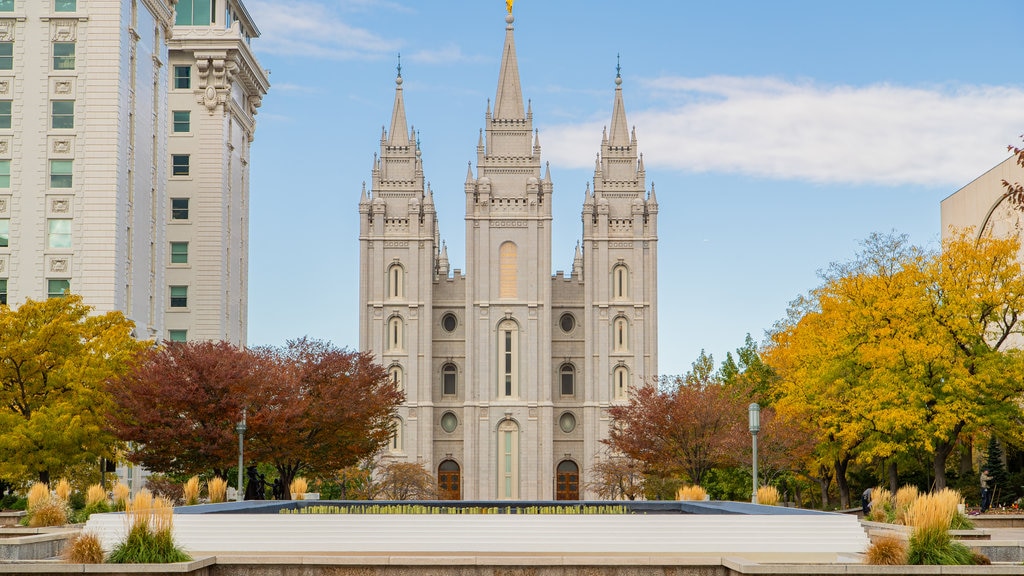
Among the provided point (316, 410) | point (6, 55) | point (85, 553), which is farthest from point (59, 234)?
point (85, 553)

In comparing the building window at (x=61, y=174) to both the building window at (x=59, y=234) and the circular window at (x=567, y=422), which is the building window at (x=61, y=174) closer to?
the building window at (x=59, y=234)

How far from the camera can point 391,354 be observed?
89.9 m

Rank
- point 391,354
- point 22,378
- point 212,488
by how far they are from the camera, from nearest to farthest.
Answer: point 212,488 < point 22,378 < point 391,354

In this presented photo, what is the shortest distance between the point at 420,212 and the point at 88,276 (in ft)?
134

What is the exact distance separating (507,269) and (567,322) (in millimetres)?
5927

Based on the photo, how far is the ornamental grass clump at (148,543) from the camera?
1852 centimetres

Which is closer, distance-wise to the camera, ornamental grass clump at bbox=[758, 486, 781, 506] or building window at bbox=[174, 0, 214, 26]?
ornamental grass clump at bbox=[758, 486, 781, 506]

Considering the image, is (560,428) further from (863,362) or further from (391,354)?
(863,362)

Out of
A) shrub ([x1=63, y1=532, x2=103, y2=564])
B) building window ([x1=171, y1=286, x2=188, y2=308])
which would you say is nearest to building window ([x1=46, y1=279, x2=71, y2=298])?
building window ([x1=171, y1=286, x2=188, y2=308])

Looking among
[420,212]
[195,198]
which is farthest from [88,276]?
[420,212]

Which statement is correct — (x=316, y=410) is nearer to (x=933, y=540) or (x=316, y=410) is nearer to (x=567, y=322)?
(x=933, y=540)

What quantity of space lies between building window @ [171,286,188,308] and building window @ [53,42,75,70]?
1936 centimetres

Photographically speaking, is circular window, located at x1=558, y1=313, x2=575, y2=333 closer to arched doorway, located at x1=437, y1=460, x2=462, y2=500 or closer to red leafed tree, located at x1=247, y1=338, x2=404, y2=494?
arched doorway, located at x1=437, y1=460, x2=462, y2=500

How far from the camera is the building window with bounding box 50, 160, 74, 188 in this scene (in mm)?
53906
